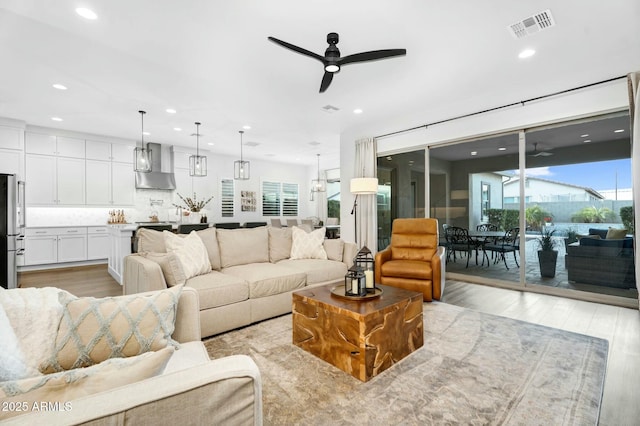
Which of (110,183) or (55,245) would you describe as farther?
(110,183)

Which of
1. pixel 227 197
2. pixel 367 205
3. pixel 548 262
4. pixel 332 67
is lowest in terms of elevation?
pixel 548 262

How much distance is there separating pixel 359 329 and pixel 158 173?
7.09 meters

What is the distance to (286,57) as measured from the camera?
326cm

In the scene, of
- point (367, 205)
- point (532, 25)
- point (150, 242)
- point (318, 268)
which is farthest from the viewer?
point (367, 205)

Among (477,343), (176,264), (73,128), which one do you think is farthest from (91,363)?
(73,128)

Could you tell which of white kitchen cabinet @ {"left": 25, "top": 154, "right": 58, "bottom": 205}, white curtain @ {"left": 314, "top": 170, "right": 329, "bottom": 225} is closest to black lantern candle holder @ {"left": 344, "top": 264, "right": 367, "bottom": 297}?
white kitchen cabinet @ {"left": 25, "top": 154, "right": 58, "bottom": 205}

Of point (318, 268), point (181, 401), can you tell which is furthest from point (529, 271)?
point (181, 401)

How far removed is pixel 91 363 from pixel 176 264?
5.12 feet

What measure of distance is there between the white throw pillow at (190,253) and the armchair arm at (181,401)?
227 centimetres

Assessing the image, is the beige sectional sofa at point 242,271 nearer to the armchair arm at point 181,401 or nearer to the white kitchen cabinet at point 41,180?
the armchair arm at point 181,401

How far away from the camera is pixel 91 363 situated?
105 cm

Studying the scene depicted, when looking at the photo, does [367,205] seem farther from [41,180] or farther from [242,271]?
[41,180]

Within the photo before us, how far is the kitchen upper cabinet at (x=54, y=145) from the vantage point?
5832 millimetres

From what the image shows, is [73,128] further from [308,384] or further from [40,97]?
[308,384]
